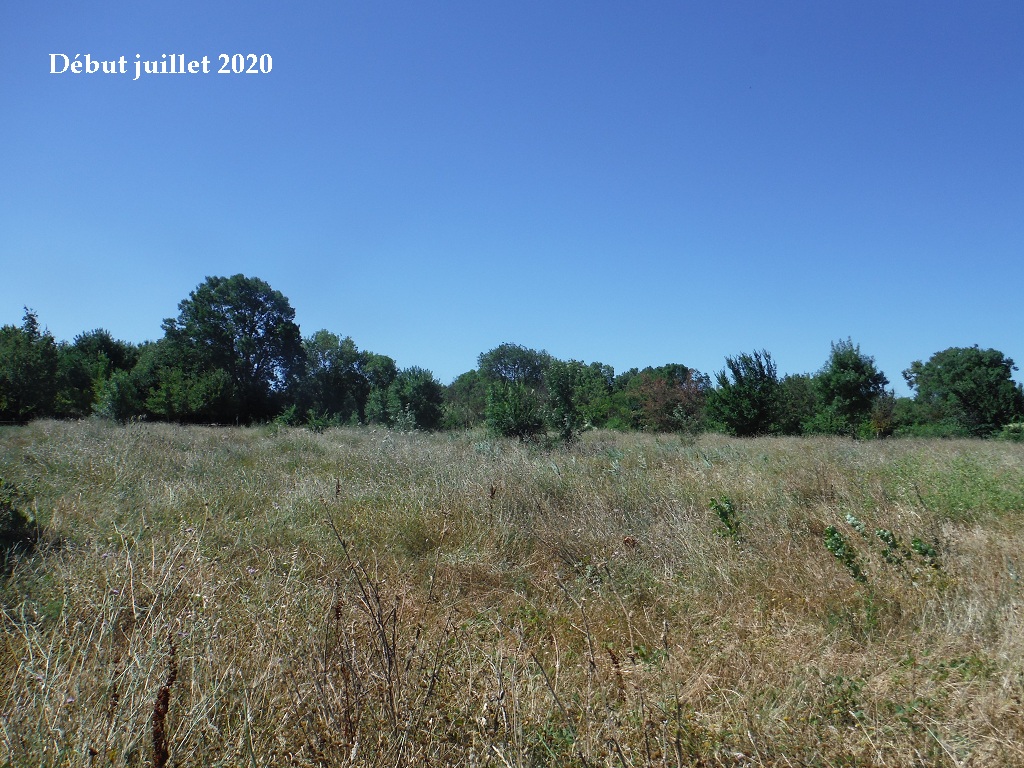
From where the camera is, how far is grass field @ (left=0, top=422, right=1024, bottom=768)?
6.86ft

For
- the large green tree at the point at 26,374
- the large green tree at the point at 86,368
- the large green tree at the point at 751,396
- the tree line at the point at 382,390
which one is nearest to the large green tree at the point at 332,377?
the tree line at the point at 382,390

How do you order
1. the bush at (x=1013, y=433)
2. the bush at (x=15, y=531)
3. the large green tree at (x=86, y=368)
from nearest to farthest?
the bush at (x=15, y=531) → the bush at (x=1013, y=433) → the large green tree at (x=86, y=368)

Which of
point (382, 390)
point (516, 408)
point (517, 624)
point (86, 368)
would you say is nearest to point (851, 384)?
point (516, 408)

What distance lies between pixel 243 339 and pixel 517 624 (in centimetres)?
4058

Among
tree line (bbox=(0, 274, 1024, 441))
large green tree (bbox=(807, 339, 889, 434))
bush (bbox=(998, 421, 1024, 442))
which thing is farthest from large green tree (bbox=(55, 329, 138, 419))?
bush (bbox=(998, 421, 1024, 442))

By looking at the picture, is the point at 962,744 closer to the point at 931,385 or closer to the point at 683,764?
the point at 683,764

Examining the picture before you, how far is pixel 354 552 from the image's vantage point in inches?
178

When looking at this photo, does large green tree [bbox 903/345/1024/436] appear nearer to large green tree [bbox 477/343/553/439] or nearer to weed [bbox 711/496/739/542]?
large green tree [bbox 477/343/553/439]

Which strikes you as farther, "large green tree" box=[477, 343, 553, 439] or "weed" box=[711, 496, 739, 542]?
"large green tree" box=[477, 343, 553, 439]

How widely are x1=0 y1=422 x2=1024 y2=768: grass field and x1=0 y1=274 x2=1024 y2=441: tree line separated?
8.84m

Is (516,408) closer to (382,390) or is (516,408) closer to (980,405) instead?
(382,390)

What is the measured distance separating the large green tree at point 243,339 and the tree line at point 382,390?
0.09 meters

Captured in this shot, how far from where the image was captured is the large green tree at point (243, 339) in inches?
1358

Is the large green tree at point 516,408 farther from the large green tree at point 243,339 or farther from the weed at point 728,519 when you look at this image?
the large green tree at point 243,339
